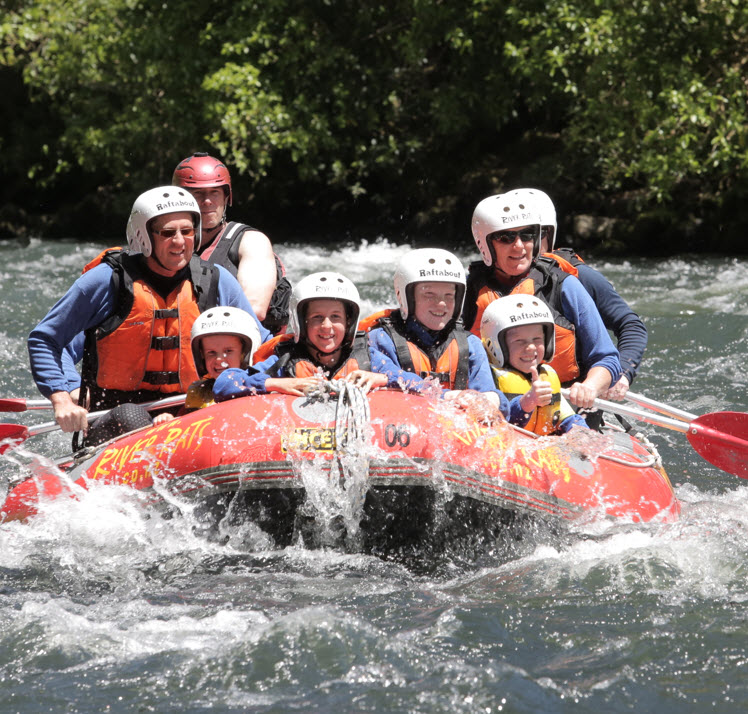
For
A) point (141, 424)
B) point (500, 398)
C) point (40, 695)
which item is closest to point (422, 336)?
point (500, 398)

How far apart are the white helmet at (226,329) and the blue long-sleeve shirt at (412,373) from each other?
56 cm

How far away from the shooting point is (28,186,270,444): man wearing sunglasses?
5.24m

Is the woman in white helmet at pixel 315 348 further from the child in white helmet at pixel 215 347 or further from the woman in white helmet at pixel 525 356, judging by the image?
the woman in white helmet at pixel 525 356

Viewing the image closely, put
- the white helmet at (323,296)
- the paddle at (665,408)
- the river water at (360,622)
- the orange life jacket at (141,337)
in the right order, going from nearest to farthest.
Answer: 1. the river water at (360,622)
2. the white helmet at (323,296)
3. the orange life jacket at (141,337)
4. the paddle at (665,408)

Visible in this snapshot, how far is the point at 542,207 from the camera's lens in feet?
19.3

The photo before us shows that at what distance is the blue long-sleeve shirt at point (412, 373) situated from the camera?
16.3 ft

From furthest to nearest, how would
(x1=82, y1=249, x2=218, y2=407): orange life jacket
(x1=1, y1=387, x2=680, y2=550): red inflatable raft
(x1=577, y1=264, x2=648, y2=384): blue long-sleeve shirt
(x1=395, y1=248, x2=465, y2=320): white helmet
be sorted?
(x1=577, y1=264, x2=648, y2=384): blue long-sleeve shirt → (x1=82, y1=249, x2=218, y2=407): orange life jacket → (x1=395, y1=248, x2=465, y2=320): white helmet → (x1=1, y1=387, x2=680, y2=550): red inflatable raft

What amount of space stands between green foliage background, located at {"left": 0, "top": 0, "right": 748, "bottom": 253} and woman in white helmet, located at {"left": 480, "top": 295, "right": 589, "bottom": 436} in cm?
873

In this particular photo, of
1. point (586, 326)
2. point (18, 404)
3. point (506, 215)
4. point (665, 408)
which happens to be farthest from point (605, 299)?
point (18, 404)

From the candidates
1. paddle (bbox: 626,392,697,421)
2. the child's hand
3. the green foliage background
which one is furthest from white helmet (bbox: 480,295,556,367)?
the green foliage background

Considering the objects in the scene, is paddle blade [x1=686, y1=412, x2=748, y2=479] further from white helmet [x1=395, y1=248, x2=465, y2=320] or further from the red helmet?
the red helmet

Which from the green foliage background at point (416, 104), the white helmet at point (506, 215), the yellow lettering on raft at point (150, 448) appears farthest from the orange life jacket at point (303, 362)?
the green foliage background at point (416, 104)

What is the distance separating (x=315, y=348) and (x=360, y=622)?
137 cm

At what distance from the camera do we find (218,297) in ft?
18.2
